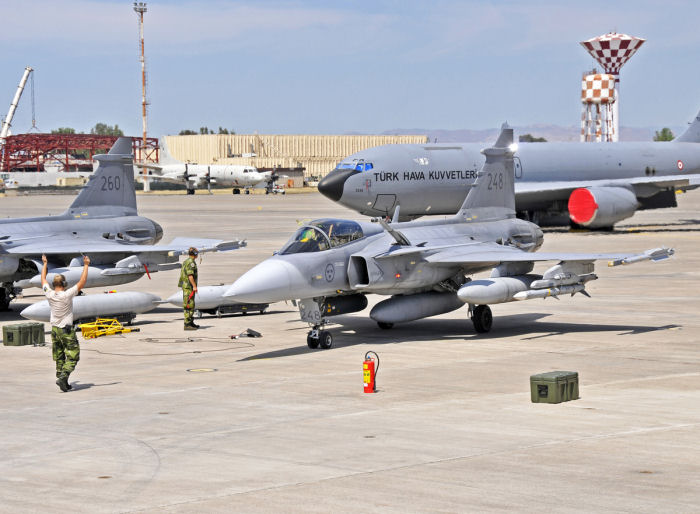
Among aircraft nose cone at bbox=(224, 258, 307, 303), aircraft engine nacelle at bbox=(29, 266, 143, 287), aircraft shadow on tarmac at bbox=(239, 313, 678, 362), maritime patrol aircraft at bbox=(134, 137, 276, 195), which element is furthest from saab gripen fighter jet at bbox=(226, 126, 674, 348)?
maritime patrol aircraft at bbox=(134, 137, 276, 195)

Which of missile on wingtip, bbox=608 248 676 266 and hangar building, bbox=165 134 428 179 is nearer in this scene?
missile on wingtip, bbox=608 248 676 266

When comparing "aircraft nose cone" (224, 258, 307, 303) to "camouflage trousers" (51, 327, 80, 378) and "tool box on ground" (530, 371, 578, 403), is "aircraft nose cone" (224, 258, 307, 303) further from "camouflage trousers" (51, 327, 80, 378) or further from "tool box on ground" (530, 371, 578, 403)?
"tool box on ground" (530, 371, 578, 403)

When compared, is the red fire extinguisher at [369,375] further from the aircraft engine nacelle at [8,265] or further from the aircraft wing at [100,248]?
the aircraft engine nacelle at [8,265]

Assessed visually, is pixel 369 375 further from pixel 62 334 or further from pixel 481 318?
pixel 481 318

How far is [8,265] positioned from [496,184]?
41.1 feet

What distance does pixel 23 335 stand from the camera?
22.9 m

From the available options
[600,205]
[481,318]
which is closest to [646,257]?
[481,318]

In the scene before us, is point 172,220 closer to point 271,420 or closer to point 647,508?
point 271,420

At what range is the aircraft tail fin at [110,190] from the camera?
31.0 metres

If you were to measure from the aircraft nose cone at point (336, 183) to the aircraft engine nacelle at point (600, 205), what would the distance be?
11274 millimetres

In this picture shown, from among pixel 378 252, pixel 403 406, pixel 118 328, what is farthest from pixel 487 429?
pixel 118 328

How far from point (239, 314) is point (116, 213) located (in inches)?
240

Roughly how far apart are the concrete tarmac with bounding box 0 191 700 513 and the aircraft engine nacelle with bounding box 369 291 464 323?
1.61 feet

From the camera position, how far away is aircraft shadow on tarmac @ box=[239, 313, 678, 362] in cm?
2273
